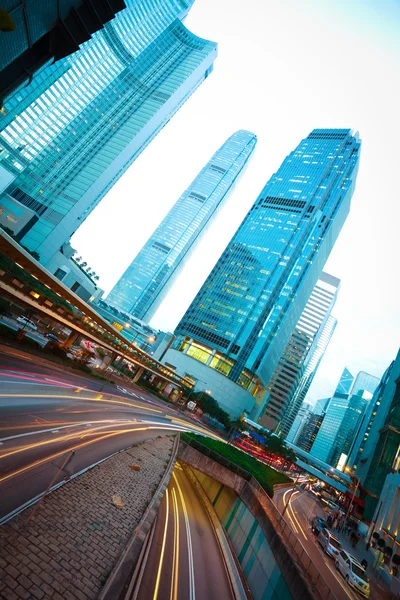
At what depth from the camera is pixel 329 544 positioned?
69.5 ft

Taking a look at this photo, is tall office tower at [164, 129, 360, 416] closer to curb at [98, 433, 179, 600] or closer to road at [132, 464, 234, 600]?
road at [132, 464, 234, 600]

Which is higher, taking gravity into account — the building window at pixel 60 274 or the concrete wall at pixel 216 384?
the building window at pixel 60 274

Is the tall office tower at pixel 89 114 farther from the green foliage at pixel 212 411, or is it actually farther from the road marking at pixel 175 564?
the road marking at pixel 175 564

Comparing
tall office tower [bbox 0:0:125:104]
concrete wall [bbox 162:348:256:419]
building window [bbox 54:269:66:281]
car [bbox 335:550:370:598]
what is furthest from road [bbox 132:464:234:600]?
building window [bbox 54:269:66:281]

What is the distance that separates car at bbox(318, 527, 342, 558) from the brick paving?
53.6ft

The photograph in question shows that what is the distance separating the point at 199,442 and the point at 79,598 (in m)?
22.0

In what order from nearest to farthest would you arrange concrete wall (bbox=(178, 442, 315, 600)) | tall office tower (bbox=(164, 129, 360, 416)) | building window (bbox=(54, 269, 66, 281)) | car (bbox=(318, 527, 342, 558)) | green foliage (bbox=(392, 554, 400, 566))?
concrete wall (bbox=(178, 442, 315, 600)) → car (bbox=(318, 527, 342, 558)) → green foliage (bbox=(392, 554, 400, 566)) → building window (bbox=(54, 269, 66, 281)) → tall office tower (bbox=(164, 129, 360, 416))

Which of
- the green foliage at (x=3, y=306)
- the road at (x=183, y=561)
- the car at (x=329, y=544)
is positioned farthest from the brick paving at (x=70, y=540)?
the green foliage at (x=3, y=306)

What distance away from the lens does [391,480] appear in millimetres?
35438

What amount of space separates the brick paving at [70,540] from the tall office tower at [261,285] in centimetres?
9636

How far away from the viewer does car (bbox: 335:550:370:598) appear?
1684 centimetres

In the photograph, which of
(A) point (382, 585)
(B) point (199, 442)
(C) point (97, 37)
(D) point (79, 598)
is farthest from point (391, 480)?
(C) point (97, 37)

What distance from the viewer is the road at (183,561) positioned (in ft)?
41.4

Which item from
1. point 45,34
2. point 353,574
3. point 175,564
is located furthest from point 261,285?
point 45,34
